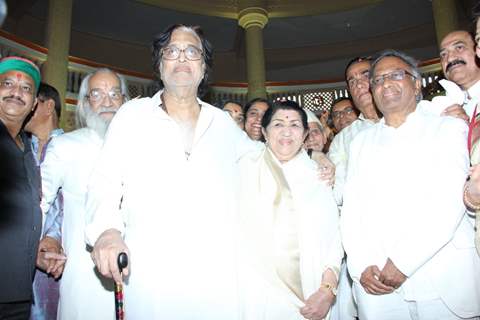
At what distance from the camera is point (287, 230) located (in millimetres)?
2227

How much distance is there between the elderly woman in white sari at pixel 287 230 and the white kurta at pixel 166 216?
0.28 meters

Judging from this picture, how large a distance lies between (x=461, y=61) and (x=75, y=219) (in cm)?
276

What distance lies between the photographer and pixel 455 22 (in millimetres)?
8922

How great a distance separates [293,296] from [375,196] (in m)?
0.72

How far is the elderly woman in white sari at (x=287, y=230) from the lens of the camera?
2098mm

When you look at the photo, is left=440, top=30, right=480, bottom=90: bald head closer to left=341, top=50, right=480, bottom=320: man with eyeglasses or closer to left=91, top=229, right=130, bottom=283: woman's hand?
left=341, top=50, right=480, bottom=320: man with eyeglasses

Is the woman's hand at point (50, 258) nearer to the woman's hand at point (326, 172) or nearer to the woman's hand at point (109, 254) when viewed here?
the woman's hand at point (109, 254)

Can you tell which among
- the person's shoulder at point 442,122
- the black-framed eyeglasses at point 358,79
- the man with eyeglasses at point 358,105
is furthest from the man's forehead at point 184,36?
the black-framed eyeglasses at point 358,79

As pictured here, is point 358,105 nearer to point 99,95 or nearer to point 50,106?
point 99,95

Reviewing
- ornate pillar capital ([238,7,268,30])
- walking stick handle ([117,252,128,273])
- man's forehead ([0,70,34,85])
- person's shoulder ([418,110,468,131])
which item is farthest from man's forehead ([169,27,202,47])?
ornate pillar capital ([238,7,268,30])

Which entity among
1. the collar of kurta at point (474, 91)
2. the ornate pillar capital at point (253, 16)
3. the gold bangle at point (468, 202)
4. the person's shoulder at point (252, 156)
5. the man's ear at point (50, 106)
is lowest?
the gold bangle at point (468, 202)

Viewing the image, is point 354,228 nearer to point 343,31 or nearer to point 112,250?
point 112,250

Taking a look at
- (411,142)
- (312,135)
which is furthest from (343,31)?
(411,142)

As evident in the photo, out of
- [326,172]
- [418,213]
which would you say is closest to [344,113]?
[326,172]
